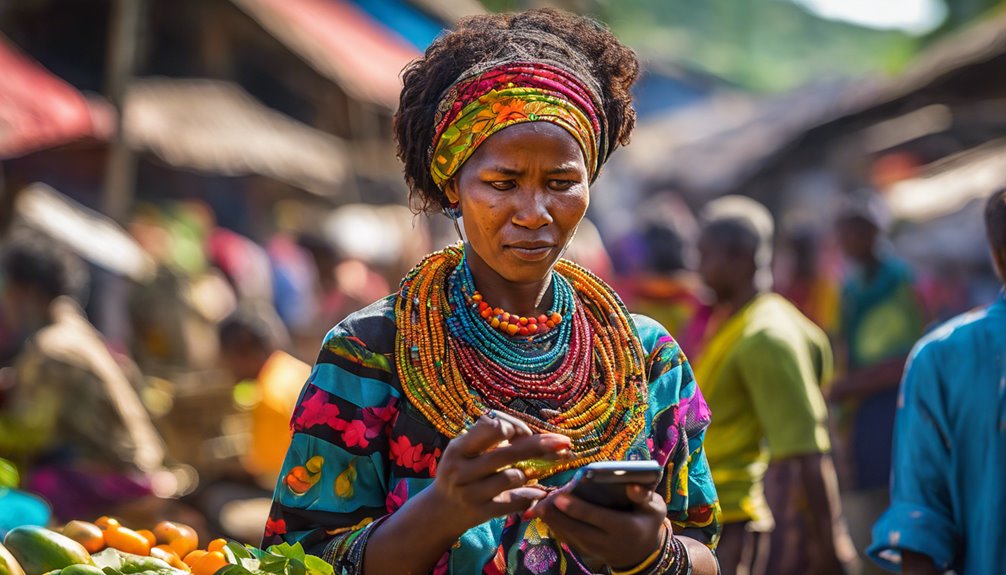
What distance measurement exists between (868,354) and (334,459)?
18.9 ft

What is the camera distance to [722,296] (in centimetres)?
551

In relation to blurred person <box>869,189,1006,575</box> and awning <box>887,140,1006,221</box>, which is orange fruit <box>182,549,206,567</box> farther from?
awning <box>887,140,1006,221</box>

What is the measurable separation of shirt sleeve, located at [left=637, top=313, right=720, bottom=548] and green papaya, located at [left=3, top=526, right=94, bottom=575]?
3.95 feet

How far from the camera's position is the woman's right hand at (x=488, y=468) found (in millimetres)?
2146

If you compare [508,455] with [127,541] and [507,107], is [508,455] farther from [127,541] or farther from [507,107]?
[127,541]

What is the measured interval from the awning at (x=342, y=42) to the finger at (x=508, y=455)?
1367cm

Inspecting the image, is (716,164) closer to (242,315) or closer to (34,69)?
(34,69)

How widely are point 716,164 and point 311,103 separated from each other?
23.6 ft

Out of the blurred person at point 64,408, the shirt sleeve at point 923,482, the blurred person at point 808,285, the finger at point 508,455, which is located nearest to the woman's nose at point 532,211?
the finger at point 508,455

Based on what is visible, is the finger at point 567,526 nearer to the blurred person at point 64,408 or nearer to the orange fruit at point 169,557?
the orange fruit at point 169,557

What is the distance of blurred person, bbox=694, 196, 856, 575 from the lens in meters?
4.92

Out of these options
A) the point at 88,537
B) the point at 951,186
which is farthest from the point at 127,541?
the point at 951,186

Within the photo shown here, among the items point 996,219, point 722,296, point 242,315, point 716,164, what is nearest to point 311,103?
point 716,164

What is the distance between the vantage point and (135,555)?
272 cm
